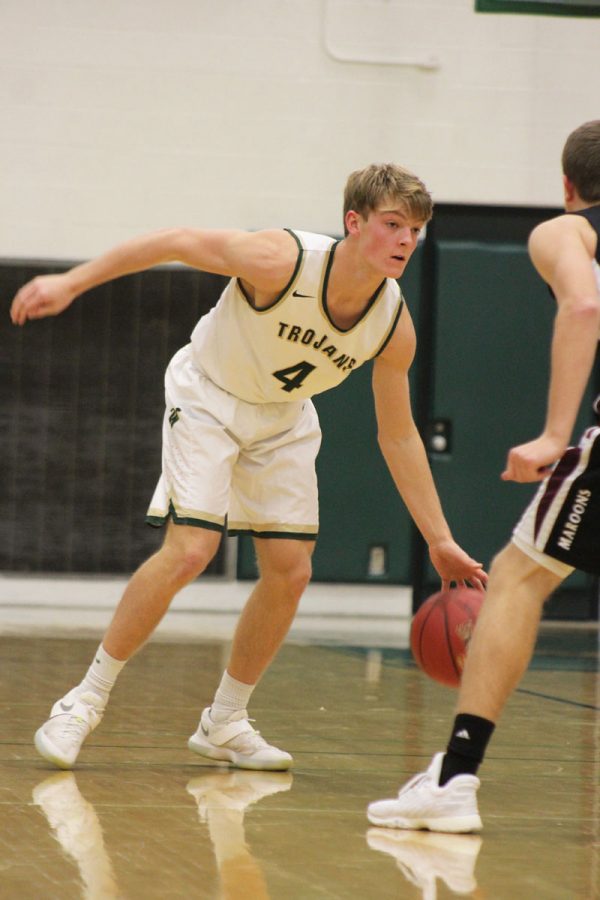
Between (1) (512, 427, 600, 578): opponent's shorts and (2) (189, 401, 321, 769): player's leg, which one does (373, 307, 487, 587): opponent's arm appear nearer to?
(2) (189, 401, 321, 769): player's leg

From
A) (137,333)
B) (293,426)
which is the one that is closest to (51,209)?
(137,333)

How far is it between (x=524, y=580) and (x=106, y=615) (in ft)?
19.2

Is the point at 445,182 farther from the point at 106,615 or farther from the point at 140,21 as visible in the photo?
the point at 106,615

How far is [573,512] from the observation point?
2.81 metres

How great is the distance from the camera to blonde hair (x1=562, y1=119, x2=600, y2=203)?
2916 millimetres

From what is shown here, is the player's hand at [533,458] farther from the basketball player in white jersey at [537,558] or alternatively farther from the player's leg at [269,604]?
the player's leg at [269,604]

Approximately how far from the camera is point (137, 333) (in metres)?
8.89

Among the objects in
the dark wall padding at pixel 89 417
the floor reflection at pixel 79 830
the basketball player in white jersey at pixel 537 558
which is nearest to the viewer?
the floor reflection at pixel 79 830

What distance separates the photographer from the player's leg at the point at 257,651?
368cm

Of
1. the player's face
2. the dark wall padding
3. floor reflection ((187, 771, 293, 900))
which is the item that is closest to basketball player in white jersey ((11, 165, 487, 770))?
the player's face

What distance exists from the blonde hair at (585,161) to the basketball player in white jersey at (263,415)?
0.45m

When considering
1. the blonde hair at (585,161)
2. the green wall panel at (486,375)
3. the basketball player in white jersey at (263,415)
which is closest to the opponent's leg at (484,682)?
the basketball player in white jersey at (263,415)

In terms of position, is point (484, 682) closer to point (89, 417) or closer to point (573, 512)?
point (573, 512)

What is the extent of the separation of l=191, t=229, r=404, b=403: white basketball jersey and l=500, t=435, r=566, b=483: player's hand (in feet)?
2.98
